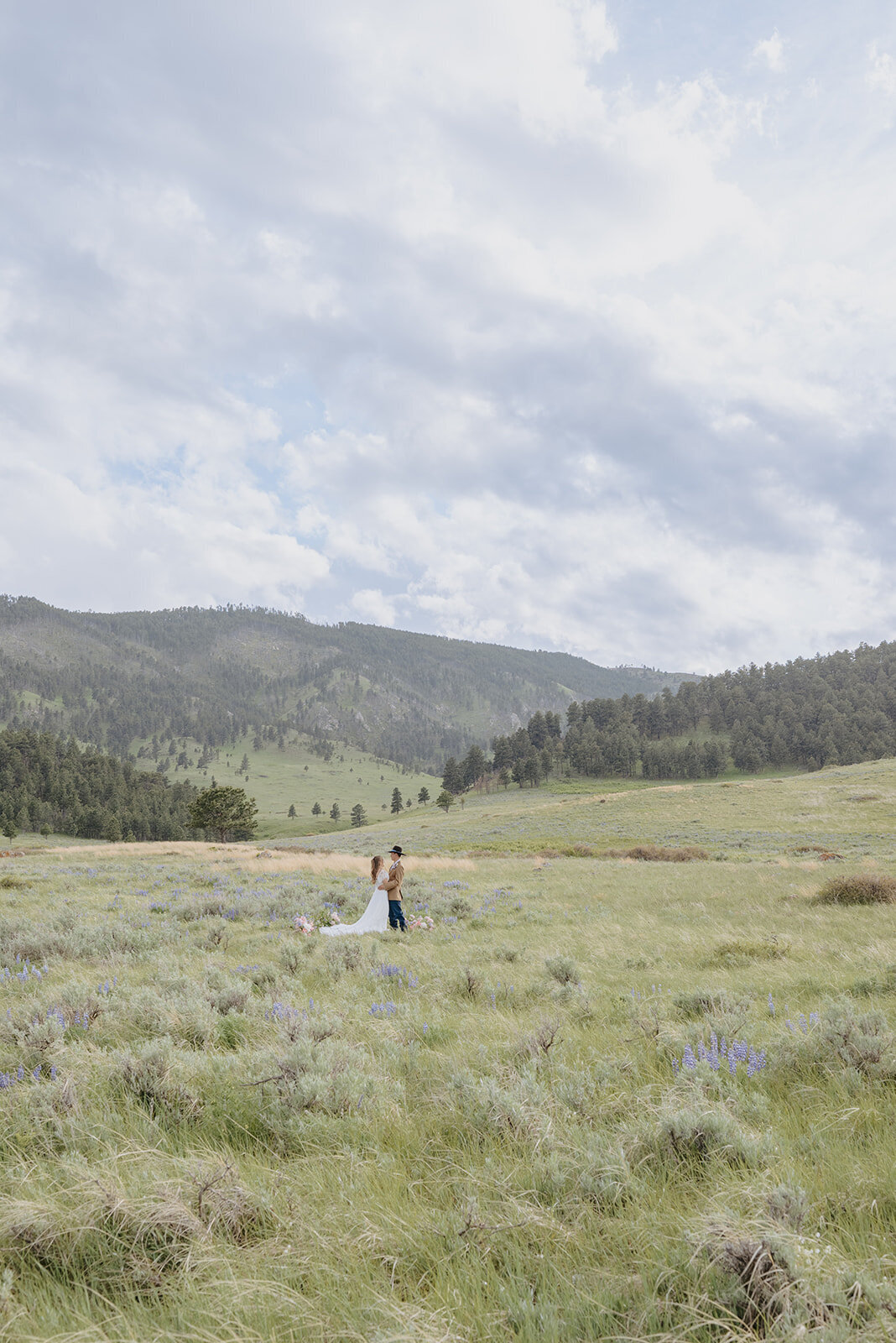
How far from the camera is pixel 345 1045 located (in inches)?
178

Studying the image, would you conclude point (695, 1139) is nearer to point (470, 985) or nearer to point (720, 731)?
point (470, 985)

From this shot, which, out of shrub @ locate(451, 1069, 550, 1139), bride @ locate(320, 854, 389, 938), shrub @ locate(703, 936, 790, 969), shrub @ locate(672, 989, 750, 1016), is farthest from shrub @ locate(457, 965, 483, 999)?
bride @ locate(320, 854, 389, 938)

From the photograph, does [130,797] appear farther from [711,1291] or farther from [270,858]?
[711,1291]

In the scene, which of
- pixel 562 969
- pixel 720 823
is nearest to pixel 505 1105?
pixel 562 969

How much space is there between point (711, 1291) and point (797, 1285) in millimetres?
299

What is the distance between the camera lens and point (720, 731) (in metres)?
163

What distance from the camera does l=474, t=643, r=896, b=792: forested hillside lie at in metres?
133

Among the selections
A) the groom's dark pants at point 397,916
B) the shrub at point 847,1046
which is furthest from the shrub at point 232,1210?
the groom's dark pants at point 397,916

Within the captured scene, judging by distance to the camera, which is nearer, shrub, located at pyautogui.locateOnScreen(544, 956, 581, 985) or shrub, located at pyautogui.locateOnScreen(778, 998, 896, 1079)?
shrub, located at pyautogui.locateOnScreen(778, 998, 896, 1079)

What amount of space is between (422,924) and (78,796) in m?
141

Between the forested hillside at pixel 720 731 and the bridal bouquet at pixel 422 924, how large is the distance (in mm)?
122499

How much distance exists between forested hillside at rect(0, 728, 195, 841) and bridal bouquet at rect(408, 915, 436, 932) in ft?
393

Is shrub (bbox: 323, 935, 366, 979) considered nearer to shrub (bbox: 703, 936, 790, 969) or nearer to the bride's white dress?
the bride's white dress

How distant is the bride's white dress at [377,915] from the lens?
11.6 m
